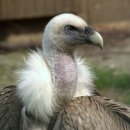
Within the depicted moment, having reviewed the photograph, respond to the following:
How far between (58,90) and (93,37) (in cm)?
45

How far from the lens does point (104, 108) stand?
450 centimetres

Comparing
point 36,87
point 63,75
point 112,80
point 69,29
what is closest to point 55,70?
point 63,75

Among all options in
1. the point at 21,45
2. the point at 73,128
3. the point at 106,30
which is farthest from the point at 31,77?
the point at 106,30

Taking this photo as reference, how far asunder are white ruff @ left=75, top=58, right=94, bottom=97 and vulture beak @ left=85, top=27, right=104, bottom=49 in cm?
28

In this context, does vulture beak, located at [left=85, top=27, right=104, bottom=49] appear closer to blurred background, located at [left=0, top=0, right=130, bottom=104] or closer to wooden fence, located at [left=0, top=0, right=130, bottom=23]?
blurred background, located at [left=0, top=0, right=130, bottom=104]

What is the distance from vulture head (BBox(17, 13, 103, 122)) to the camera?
4.50 meters

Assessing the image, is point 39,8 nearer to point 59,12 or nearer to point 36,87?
point 59,12

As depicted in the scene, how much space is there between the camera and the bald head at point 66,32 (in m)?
4.50

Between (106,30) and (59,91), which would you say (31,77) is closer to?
(59,91)

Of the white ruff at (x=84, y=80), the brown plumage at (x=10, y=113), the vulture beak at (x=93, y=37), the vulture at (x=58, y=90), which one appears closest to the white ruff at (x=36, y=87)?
the vulture at (x=58, y=90)

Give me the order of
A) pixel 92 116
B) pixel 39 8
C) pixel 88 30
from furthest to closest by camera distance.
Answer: pixel 39 8, pixel 88 30, pixel 92 116

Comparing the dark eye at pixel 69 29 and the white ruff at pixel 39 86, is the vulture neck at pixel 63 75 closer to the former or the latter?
the white ruff at pixel 39 86

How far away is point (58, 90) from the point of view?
180 inches

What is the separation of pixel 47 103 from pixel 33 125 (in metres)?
0.19
